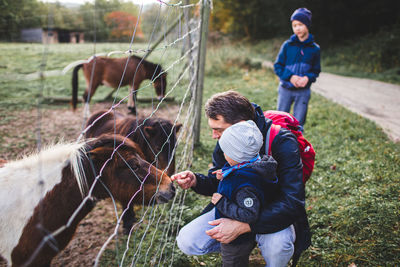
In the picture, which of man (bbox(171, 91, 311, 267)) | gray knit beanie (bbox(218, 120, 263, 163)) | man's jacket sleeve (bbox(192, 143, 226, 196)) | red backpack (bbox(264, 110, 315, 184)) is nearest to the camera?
gray knit beanie (bbox(218, 120, 263, 163))

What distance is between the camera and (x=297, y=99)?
392cm

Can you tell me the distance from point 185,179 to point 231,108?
632 millimetres

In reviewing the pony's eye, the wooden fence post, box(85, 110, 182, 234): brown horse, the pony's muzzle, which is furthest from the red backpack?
the wooden fence post

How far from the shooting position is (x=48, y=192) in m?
1.83

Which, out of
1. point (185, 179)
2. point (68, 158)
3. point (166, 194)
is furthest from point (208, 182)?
point (68, 158)

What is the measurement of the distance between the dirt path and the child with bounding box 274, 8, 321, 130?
2.05 m

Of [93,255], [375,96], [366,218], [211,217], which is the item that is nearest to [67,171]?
[211,217]

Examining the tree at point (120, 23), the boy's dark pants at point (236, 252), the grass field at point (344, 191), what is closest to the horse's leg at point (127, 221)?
the grass field at point (344, 191)

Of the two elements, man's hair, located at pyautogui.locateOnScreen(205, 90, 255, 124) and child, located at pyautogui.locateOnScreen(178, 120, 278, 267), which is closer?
child, located at pyautogui.locateOnScreen(178, 120, 278, 267)

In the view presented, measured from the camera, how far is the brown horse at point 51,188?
1.80m

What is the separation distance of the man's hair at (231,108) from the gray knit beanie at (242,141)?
6.0 inches

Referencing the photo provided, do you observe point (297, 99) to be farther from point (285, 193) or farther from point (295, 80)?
point (285, 193)

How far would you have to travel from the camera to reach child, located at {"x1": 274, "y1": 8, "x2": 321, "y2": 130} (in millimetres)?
3719

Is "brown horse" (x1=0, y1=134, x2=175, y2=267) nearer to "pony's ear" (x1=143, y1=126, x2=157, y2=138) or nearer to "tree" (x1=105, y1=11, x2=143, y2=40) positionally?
"pony's ear" (x1=143, y1=126, x2=157, y2=138)
